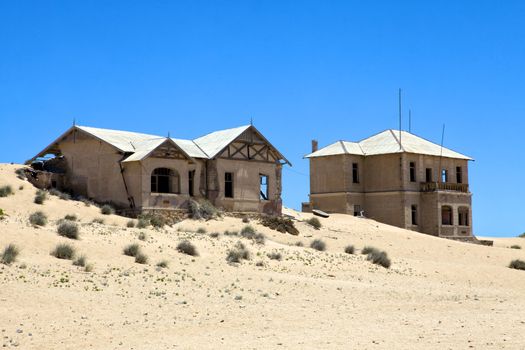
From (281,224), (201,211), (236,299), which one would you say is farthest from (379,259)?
(236,299)

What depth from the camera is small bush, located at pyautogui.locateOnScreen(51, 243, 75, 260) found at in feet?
72.1

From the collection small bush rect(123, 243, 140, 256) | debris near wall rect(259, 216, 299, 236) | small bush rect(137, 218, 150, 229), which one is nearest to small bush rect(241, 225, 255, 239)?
small bush rect(137, 218, 150, 229)

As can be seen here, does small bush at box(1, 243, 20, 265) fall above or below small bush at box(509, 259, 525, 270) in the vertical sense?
above

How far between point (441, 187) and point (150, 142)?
21405mm

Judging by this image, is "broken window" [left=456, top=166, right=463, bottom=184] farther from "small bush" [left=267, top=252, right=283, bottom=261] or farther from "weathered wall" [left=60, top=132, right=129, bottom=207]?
"small bush" [left=267, top=252, right=283, bottom=261]

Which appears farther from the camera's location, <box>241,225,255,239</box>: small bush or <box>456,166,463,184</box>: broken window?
<box>456,166,463,184</box>: broken window

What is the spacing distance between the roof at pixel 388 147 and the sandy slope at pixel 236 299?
17839 mm

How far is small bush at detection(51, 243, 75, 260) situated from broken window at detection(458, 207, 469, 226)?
3516cm

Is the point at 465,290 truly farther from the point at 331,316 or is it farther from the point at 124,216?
the point at 124,216

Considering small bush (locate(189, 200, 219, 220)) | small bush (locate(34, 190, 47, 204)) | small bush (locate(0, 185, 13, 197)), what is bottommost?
small bush (locate(189, 200, 219, 220))

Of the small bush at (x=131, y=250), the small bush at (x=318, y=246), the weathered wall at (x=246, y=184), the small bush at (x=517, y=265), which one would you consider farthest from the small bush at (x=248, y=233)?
the small bush at (x=517, y=265)

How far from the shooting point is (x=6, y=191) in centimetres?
3644

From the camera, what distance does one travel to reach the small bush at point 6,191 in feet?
119

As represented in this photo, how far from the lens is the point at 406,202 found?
49.5 metres
